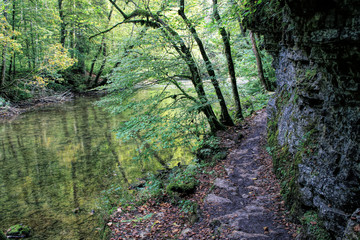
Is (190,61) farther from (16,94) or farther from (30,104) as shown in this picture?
(16,94)

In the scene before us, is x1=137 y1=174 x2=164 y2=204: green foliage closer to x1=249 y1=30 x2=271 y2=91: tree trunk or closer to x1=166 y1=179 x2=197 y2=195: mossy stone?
A: x1=166 y1=179 x2=197 y2=195: mossy stone

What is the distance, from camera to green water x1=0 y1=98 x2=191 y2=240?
20.8 ft

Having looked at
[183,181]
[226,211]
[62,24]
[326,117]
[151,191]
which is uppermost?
[62,24]

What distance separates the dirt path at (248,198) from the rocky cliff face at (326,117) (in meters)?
0.48

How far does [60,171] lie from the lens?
9.16m

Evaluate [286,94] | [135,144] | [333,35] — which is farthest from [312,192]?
[135,144]

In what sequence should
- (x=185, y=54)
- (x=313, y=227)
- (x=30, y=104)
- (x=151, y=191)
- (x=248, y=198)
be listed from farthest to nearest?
1. (x=30, y=104)
2. (x=185, y=54)
3. (x=151, y=191)
4. (x=248, y=198)
5. (x=313, y=227)

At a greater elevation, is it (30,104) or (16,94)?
(16,94)

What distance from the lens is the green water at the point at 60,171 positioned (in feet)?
20.8

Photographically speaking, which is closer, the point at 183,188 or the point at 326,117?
the point at 326,117

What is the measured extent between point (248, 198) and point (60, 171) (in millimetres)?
7481

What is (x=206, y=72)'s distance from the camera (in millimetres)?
9883

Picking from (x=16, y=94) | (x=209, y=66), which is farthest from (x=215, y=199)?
(x=16, y=94)

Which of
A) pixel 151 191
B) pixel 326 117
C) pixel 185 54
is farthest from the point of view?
pixel 185 54
